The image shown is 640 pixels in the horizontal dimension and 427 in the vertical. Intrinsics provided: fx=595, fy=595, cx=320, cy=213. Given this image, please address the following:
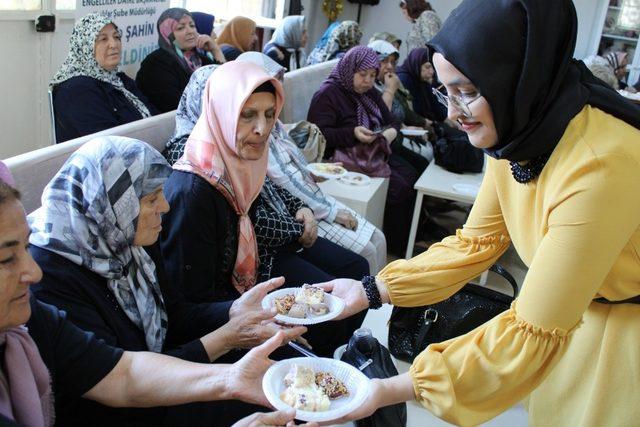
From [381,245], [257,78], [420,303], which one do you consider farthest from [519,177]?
[381,245]

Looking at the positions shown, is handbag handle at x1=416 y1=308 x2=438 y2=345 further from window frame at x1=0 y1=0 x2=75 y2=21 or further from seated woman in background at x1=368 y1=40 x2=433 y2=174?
window frame at x1=0 y1=0 x2=75 y2=21

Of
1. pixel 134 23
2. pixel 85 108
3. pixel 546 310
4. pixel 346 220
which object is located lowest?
pixel 346 220

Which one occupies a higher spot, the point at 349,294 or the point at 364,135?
the point at 349,294

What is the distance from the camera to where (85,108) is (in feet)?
10.1

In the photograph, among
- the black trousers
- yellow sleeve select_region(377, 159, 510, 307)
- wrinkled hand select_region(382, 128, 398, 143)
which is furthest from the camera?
wrinkled hand select_region(382, 128, 398, 143)

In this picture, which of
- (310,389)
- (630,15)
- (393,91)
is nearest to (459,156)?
(393,91)

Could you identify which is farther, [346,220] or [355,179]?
[355,179]

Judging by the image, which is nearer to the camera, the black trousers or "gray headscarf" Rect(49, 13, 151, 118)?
the black trousers

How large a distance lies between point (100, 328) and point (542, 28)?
1.13m

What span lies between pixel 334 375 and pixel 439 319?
0.56m

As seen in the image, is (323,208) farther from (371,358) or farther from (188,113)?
(371,358)

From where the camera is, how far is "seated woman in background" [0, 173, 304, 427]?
3.41 feet

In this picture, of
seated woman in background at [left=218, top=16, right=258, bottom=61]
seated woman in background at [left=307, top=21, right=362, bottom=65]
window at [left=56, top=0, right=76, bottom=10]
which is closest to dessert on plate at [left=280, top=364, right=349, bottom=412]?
window at [left=56, top=0, right=76, bottom=10]

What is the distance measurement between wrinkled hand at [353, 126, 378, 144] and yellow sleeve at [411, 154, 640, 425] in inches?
105
